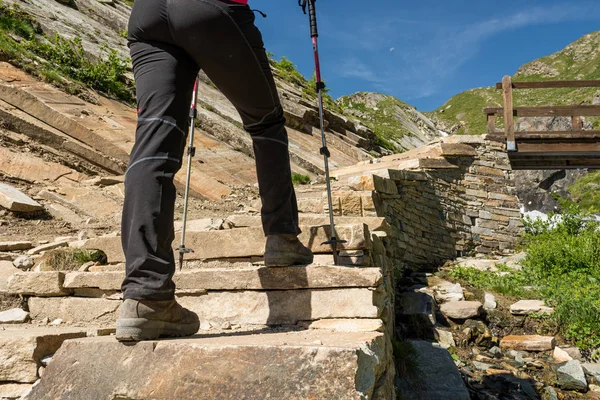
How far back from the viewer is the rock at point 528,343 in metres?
6.18

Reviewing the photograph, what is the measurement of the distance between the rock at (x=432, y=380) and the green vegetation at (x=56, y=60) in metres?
7.88

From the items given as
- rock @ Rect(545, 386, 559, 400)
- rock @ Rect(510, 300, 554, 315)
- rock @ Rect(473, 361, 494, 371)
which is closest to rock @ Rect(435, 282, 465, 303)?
rock @ Rect(510, 300, 554, 315)

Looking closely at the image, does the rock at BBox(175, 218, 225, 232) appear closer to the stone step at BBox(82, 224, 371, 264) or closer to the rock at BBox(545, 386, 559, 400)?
the stone step at BBox(82, 224, 371, 264)

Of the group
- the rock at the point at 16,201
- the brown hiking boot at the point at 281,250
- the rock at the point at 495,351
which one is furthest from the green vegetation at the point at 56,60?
the rock at the point at 495,351

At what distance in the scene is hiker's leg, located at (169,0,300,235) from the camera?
2.17 metres

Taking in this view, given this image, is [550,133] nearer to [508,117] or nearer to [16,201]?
[508,117]

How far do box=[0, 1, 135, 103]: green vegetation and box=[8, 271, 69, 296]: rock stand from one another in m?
6.80

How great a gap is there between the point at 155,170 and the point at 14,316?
1.76 meters

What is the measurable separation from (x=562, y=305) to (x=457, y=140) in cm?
534

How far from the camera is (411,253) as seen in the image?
8.94 metres

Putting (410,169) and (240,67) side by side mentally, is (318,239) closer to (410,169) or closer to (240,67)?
(240,67)

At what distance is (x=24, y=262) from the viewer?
12.2 feet

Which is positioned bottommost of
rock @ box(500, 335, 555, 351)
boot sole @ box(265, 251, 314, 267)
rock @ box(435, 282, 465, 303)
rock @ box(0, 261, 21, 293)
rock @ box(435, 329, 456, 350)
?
rock @ box(500, 335, 555, 351)

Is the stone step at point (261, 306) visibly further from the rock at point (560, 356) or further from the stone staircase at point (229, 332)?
the rock at point (560, 356)
